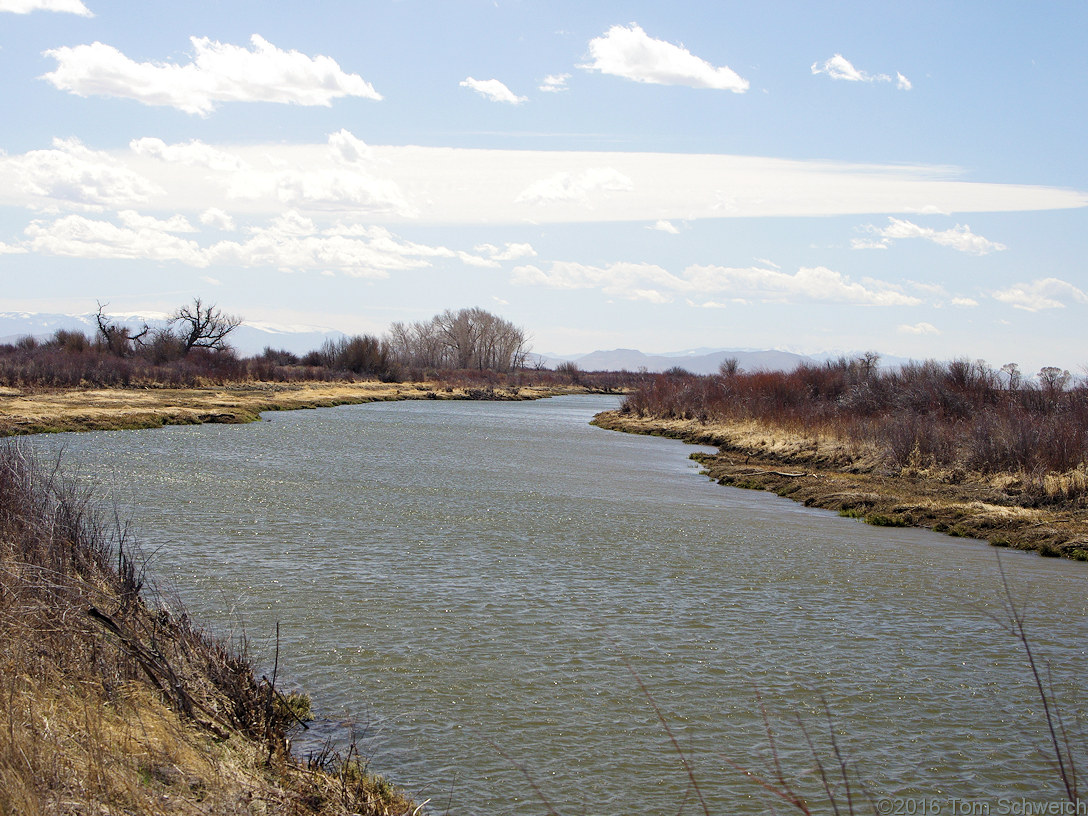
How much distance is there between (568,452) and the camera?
120 ft

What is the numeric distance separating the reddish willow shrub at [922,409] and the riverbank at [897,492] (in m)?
0.82

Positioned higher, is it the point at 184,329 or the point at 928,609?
the point at 184,329

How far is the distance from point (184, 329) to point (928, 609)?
80.8m

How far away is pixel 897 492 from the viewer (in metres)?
23.6

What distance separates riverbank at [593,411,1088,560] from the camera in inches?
741

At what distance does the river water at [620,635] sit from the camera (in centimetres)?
746

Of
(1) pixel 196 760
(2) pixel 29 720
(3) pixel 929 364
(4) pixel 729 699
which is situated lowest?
(4) pixel 729 699

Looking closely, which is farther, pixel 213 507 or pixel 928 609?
pixel 213 507

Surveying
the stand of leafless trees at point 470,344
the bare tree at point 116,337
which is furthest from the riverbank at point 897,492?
the stand of leafless trees at point 470,344

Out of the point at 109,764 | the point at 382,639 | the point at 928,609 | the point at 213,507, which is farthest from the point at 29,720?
the point at 213,507

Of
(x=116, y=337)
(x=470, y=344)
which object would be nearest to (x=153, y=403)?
(x=116, y=337)

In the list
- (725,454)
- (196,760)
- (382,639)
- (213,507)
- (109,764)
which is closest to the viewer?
(109,764)

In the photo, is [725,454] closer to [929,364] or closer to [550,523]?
[929,364]

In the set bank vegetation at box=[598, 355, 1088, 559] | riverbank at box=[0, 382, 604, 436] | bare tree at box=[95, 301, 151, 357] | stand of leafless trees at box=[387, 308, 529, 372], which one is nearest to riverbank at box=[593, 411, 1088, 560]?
bank vegetation at box=[598, 355, 1088, 559]
